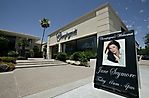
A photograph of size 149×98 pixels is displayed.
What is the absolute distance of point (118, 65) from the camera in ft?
7.93

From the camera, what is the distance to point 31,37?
2438 centimetres

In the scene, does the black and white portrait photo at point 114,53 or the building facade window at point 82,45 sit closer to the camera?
the black and white portrait photo at point 114,53

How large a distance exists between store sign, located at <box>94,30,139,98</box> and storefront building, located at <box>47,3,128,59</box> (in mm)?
6985

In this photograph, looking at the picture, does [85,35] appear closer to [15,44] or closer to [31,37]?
[31,37]

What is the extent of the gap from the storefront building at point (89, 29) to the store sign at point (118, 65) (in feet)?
22.9

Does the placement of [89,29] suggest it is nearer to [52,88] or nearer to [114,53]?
[114,53]

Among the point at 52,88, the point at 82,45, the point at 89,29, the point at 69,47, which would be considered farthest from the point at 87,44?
the point at 52,88

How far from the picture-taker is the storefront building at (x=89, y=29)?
9.47m

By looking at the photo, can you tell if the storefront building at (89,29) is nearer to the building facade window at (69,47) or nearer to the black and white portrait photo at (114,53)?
the building facade window at (69,47)

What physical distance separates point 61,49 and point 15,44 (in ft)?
49.8

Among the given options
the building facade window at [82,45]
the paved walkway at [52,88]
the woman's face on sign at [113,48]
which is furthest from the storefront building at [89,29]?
the woman's face on sign at [113,48]

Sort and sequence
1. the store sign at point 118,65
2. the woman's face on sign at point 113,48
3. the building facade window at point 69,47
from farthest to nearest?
the building facade window at point 69,47, the woman's face on sign at point 113,48, the store sign at point 118,65

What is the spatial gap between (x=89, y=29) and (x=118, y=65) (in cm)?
966

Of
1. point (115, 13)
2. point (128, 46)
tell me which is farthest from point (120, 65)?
point (115, 13)
